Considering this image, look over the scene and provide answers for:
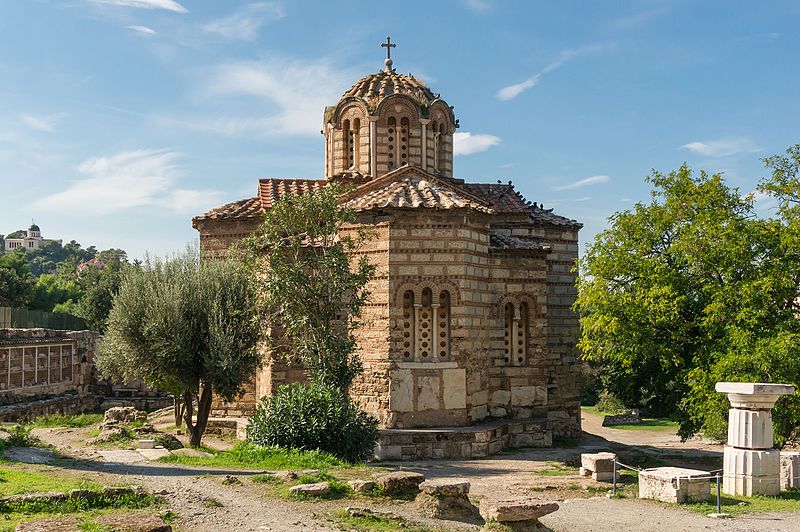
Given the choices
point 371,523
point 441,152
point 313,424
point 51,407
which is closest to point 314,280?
point 313,424

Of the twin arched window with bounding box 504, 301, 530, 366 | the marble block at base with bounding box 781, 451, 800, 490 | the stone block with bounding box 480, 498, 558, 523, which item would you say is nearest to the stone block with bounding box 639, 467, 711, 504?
the marble block at base with bounding box 781, 451, 800, 490

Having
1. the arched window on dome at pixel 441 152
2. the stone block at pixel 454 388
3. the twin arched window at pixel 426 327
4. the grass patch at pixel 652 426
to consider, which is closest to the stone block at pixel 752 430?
the stone block at pixel 454 388

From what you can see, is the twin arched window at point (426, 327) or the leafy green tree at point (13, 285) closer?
the twin arched window at point (426, 327)

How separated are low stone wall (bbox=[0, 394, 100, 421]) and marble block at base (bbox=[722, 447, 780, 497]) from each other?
1929 centimetres

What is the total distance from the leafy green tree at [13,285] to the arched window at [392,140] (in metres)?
34.2

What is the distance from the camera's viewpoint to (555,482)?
1390 cm

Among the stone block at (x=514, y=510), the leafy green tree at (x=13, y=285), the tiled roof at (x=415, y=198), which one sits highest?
the tiled roof at (x=415, y=198)

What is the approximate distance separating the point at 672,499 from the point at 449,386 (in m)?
6.15

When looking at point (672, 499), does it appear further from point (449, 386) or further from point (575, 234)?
point (575, 234)

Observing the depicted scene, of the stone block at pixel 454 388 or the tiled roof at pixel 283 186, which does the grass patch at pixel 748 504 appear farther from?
the tiled roof at pixel 283 186

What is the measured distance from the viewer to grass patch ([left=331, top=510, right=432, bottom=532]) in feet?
29.5

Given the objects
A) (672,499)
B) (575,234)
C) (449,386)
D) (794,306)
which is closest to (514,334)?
(449,386)

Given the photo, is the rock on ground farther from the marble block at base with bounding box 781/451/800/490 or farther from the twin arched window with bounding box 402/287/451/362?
the marble block at base with bounding box 781/451/800/490

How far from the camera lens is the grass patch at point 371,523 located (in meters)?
9.00
